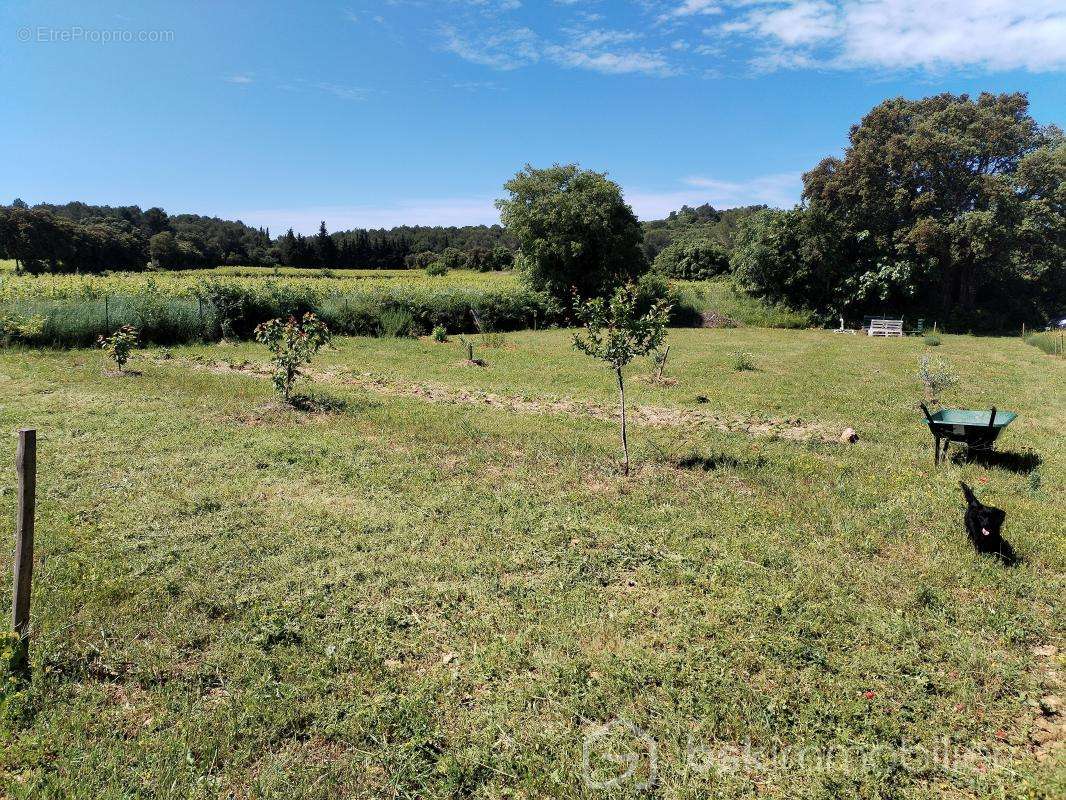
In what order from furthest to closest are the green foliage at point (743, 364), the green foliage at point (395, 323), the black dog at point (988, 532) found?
1. the green foliage at point (395, 323)
2. the green foliage at point (743, 364)
3. the black dog at point (988, 532)

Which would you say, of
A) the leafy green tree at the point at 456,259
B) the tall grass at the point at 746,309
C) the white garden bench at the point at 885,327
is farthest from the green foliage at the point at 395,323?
the leafy green tree at the point at 456,259

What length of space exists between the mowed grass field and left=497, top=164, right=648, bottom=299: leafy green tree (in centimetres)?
2297

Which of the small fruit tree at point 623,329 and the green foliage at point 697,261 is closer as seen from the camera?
the small fruit tree at point 623,329

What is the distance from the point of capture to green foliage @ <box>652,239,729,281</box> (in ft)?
200

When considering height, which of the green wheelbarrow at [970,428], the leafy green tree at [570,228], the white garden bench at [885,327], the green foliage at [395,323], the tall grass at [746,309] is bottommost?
the green wheelbarrow at [970,428]

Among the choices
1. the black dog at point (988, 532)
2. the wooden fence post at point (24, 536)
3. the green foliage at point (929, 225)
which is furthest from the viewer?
the green foliage at point (929, 225)

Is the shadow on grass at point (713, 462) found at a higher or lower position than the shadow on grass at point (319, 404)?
lower

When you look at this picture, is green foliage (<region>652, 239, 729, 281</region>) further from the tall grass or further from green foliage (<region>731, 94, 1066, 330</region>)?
green foliage (<region>731, 94, 1066, 330</region>)

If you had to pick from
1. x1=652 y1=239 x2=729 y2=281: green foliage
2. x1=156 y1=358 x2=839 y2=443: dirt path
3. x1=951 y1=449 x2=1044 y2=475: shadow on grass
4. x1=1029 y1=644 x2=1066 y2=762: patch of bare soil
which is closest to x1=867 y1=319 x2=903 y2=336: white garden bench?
x1=156 y1=358 x2=839 y2=443: dirt path

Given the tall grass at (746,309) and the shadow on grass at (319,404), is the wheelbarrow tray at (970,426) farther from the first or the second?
the tall grass at (746,309)

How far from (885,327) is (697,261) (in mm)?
36492

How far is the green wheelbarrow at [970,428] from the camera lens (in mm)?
7535

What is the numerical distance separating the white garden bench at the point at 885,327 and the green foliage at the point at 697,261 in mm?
33158

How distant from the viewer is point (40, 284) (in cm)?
2325
